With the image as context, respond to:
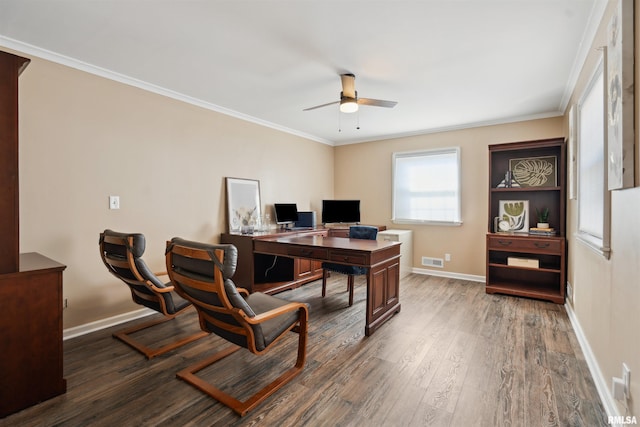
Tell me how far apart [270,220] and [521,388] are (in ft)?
12.2

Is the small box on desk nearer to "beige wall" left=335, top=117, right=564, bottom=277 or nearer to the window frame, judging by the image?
"beige wall" left=335, top=117, right=564, bottom=277

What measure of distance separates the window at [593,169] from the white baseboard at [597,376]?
80cm

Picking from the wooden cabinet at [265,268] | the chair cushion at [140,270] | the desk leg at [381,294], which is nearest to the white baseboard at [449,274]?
the wooden cabinet at [265,268]

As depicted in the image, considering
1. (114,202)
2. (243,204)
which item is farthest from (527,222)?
(114,202)

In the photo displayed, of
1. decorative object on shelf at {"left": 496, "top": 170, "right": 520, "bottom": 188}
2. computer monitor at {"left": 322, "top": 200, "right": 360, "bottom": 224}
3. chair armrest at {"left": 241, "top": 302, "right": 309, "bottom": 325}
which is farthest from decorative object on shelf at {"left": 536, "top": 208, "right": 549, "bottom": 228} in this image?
chair armrest at {"left": 241, "top": 302, "right": 309, "bottom": 325}

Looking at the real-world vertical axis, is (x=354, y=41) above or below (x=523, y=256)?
above

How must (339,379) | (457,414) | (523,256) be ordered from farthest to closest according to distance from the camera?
(523,256) → (339,379) → (457,414)

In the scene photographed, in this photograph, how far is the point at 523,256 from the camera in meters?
4.34

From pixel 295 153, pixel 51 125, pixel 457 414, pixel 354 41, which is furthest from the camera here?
pixel 295 153

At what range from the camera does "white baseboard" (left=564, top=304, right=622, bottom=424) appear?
1746mm

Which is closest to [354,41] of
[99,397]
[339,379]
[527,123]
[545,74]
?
[545,74]

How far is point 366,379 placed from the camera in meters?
2.17

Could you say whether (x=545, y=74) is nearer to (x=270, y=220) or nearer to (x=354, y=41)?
(x=354, y=41)

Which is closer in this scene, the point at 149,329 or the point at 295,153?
the point at 149,329
